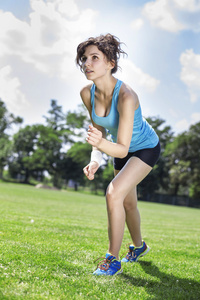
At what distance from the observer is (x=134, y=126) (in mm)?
3713

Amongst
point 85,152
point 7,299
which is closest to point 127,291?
point 7,299

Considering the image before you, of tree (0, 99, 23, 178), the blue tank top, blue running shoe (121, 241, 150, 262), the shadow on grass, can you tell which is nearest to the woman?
the blue tank top

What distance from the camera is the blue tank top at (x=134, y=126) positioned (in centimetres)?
344

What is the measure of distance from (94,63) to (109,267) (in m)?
2.19

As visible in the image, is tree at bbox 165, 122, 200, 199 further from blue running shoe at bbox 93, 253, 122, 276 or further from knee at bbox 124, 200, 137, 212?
blue running shoe at bbox 93, 253, 122, 276

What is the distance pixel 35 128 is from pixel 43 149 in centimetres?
494

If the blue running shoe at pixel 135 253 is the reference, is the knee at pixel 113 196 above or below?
above

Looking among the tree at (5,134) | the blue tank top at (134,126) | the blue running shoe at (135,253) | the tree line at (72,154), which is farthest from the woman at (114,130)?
Result: the tree at (5,134)

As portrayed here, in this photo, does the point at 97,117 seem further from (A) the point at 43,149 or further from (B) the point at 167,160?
(A) the point at 43,149

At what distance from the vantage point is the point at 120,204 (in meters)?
3.28

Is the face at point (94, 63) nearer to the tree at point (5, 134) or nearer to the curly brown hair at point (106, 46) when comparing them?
the curly brown hair at point (106, 46)

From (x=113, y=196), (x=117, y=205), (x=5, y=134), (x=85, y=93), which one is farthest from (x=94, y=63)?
(x=5, y=134)

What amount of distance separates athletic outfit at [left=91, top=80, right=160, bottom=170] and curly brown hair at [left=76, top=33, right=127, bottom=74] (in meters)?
0.30

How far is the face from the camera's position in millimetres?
3322
